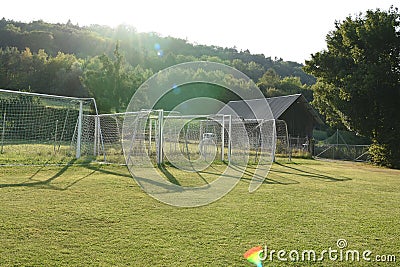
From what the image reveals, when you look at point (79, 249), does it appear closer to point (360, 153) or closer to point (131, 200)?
point (131, 200)

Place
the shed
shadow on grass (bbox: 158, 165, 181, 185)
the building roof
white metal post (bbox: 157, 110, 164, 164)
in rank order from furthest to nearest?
the shed, the building roof, white metal post (bbox: 157, 110, 164, 164), shadow on grass (bbox: 158, 165, 181, 185)

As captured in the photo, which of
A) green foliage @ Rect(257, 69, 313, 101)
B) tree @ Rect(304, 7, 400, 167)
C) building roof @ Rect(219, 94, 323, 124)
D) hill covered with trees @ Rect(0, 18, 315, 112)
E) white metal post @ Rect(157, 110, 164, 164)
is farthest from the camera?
green foliage @ Rect(257, 69, 313, 101)

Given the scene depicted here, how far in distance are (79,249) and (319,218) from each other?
3.76 m

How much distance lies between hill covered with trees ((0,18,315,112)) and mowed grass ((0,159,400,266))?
72.1 ft

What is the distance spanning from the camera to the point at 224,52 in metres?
71.9

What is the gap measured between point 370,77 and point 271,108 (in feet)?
47.2

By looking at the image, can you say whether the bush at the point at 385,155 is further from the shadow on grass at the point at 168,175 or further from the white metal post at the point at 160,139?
the shadow on grass at the point at 168,175

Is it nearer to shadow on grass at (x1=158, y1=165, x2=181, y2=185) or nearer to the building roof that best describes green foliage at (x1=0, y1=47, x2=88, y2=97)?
the building roof

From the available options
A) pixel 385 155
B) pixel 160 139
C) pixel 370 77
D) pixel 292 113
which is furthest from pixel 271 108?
pixel 160 139

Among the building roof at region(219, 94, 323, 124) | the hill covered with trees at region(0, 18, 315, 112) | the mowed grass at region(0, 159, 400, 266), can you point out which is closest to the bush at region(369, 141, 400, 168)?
the building roof at region(219, 94, 323, 124)

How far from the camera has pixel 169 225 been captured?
17.8 feet

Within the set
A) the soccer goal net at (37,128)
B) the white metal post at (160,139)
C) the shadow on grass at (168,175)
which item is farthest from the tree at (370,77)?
the soccer goal net at (37,128)

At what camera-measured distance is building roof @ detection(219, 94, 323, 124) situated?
32.5 metres

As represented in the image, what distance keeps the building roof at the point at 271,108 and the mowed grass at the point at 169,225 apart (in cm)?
2315
